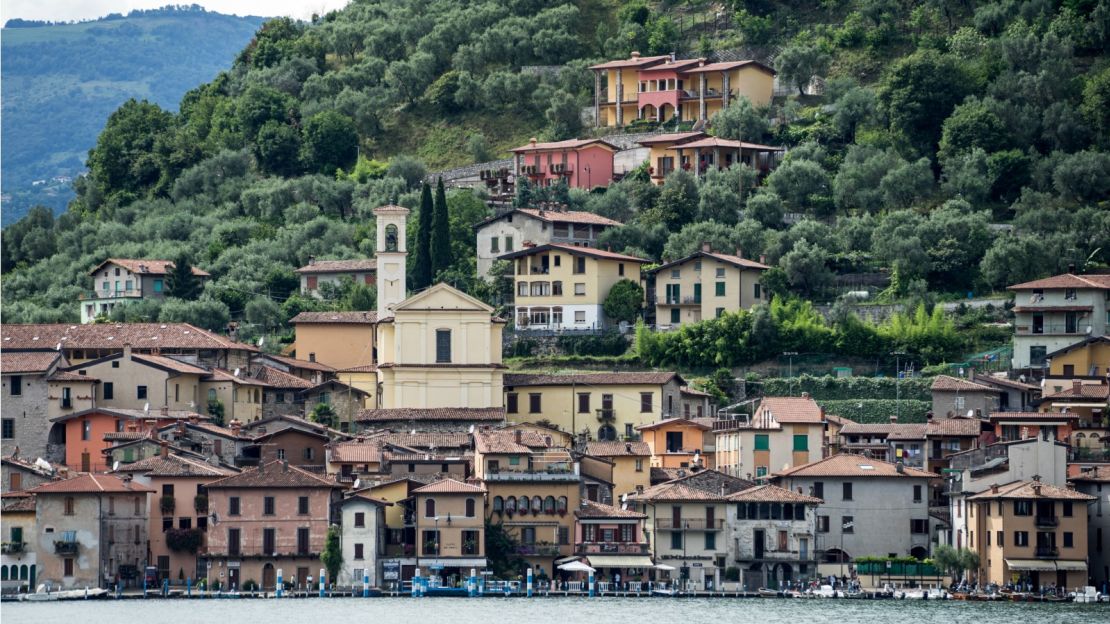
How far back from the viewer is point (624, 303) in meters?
107

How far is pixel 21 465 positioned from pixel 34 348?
1331 cm

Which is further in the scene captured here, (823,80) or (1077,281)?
(823,80)

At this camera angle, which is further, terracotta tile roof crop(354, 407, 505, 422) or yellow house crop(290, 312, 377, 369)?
yellow house crop(290, 312, 377, 369)

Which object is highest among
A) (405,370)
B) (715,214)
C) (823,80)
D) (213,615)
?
(823,80)

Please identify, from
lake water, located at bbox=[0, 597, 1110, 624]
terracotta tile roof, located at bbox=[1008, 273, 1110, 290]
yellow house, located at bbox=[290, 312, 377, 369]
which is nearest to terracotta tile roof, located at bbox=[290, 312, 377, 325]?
yellow house, located at bbox=[290, 312, 377, 369]

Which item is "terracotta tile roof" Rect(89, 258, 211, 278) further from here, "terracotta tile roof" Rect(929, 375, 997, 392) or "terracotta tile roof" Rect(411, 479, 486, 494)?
"terracotta tile roof" Rect(929, 375, 997, 392)

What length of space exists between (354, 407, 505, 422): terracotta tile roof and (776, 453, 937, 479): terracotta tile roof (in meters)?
13.5

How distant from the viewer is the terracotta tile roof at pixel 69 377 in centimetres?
9450

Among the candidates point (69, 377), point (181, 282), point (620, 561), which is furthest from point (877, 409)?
point (181, 282)

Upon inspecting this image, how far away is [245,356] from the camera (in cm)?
10244

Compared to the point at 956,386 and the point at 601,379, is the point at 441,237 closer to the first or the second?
the point at 601,379

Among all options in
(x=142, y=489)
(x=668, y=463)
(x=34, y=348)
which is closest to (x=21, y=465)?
(x=142, y=489)

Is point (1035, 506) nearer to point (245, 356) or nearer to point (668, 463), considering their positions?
point (668, 463)

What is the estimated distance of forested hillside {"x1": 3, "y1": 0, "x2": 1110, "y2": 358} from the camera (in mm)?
111500
